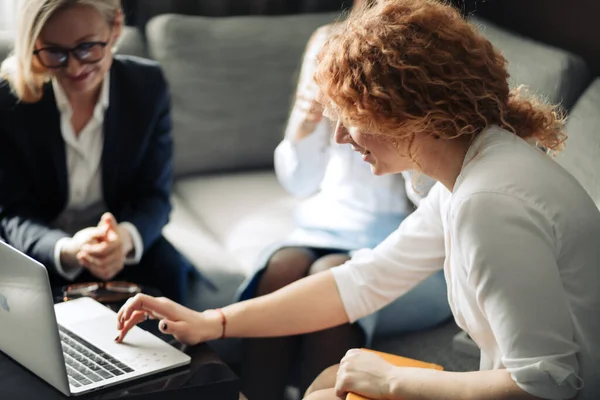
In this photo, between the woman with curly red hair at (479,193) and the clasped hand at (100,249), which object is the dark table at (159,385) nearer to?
the woman with curly red hair at (479,193)

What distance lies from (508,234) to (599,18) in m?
1.53

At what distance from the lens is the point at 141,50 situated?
2.59 m

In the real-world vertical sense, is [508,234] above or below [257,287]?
above

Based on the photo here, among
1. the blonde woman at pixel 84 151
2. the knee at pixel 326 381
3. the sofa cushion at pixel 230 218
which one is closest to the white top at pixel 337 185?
the sofa cushion at pixel 230 218

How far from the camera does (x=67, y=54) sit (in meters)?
1.87

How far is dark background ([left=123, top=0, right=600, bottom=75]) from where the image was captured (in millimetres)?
2535

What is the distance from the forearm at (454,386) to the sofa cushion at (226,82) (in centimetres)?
150

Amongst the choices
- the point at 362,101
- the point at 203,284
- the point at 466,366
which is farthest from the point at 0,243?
the point at 466,366

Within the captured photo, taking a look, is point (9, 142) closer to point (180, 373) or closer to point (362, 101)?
point (180, 373)

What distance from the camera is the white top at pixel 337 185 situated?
211 centimetres

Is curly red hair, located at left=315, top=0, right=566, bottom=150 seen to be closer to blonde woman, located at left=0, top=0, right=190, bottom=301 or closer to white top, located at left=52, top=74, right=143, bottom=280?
blonde woman, located at left=0, top=0, right=190, bottom=301

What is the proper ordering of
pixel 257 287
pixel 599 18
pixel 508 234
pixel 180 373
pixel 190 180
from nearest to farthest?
pixel 508 234 < pixel 180 373 < pixel 257 287 < pixel 599 18 < pixel 190 180

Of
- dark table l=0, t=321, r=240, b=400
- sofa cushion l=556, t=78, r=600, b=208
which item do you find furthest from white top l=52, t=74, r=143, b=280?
sofa cushion l=556, t=78, r=600, b=208

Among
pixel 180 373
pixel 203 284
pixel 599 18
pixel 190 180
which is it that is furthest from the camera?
pixel 190 180
